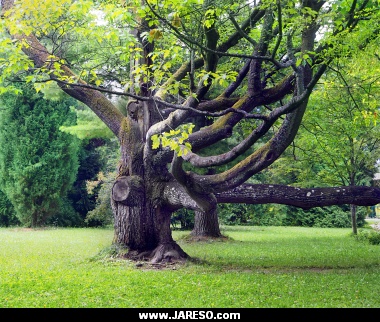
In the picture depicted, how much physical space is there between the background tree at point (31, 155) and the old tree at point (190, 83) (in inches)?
469

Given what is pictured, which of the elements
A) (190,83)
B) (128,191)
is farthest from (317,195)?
(128,191)

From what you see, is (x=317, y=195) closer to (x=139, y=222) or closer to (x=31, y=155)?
(x=139, y=222)

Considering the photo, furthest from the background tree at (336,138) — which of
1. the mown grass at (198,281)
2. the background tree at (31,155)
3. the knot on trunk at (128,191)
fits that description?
the background tree at (31,155)

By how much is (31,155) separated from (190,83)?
17.1m

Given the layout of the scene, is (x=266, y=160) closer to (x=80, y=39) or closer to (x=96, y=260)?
(x=96, y=260)

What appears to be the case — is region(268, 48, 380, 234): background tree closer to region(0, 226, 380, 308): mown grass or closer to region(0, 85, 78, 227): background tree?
region(0, 226, 380, 308): mown grass

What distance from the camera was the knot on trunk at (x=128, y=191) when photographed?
10.4 metres

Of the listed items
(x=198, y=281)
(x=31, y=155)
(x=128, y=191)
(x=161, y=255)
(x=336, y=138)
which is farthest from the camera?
(x=31, y=155)

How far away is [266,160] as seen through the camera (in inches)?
355

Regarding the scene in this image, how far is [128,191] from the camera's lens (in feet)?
34.1

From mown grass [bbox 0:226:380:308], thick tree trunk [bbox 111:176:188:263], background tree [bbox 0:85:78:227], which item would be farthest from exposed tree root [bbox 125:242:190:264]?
background tree [bbox 0:85:78:227]
